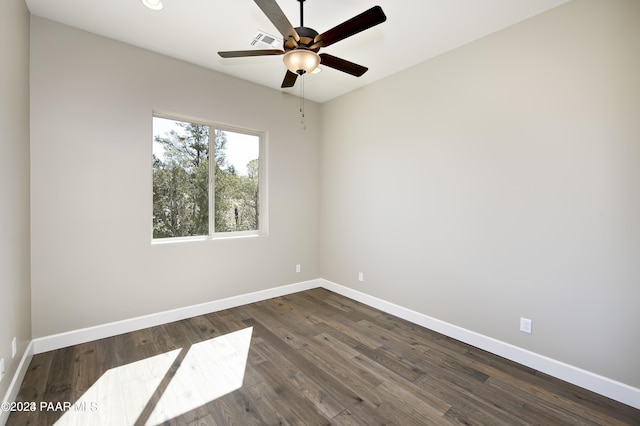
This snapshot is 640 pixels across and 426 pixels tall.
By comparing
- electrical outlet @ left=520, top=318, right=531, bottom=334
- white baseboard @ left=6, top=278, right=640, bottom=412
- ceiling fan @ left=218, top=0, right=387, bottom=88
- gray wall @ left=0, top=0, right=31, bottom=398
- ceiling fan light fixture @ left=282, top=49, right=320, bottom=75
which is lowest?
white baseboard @ left=6, top=278, right=640, bottom=412

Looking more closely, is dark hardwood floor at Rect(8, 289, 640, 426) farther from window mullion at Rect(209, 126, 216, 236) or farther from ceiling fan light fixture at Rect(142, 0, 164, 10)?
ceiling fan light fixture at Rect(142, 0, 164, 10)

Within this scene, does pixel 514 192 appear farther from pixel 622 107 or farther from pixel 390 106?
pixel 390 106

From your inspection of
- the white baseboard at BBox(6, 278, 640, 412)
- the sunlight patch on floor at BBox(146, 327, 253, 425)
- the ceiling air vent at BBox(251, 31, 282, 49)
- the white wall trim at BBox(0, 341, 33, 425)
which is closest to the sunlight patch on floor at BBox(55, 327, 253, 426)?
the sunlight patch on floor at BBox(146, 327, 253, 425)

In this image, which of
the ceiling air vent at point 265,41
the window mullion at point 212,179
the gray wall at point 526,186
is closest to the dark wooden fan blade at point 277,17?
the ceiling air vent at point 265,41

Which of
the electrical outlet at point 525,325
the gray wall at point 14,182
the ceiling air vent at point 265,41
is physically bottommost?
the electrical outlet at point 525,325

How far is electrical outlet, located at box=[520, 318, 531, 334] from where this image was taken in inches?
93.8

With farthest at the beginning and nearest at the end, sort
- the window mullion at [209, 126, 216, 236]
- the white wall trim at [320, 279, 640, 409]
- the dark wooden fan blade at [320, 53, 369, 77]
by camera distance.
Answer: the window mullion at [209, 126, 216, 236] < the dark wooden fan blade at [320, 53, 369, 77] < the white wall trim at [320, 279, 640, 409]

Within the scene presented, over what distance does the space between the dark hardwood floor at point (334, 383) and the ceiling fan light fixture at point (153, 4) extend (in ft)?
9.67

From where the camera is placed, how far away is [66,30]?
2.55m

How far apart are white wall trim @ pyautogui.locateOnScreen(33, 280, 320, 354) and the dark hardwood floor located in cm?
9

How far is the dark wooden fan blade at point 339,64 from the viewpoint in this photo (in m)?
2.18

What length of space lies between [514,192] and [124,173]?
3748 millimetres

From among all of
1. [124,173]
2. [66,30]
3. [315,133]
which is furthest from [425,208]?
[66,30]

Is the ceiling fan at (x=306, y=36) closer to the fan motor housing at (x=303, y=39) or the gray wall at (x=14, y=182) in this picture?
the fan motor housing at (x=303, y=39)
